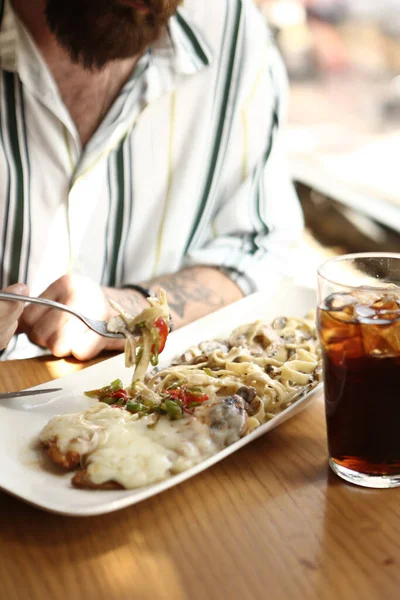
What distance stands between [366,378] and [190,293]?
929mm

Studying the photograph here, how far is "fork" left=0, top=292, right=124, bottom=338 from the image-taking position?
111cm

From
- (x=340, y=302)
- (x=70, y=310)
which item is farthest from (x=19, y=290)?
(x=340, y=302)

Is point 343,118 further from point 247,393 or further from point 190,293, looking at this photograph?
point 247,393

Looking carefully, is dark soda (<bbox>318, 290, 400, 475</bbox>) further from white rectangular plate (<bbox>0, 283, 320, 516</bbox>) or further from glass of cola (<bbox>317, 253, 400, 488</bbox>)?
white rectangular plate (<bbox>0, 283, 320, 516</bbox>)

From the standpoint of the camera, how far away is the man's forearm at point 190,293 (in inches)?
68.6

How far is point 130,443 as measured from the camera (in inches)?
37.6

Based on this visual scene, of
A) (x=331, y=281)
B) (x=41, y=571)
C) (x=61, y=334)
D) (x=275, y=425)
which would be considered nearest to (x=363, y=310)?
(x=331, y=281)

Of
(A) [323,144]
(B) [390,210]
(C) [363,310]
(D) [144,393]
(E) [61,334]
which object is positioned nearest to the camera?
(C) [363,310]

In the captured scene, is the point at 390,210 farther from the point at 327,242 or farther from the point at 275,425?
the point at 275,425

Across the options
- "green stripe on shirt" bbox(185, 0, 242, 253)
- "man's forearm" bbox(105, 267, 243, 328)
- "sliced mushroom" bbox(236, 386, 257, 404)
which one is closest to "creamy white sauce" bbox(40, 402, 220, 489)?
"sliced mushroom" bbox(236, 386, 257, 404)

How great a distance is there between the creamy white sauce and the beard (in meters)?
1.07

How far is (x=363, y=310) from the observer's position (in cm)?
96

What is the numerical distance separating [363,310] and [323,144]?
3.21 meters

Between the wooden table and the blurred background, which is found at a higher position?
the wooden table
